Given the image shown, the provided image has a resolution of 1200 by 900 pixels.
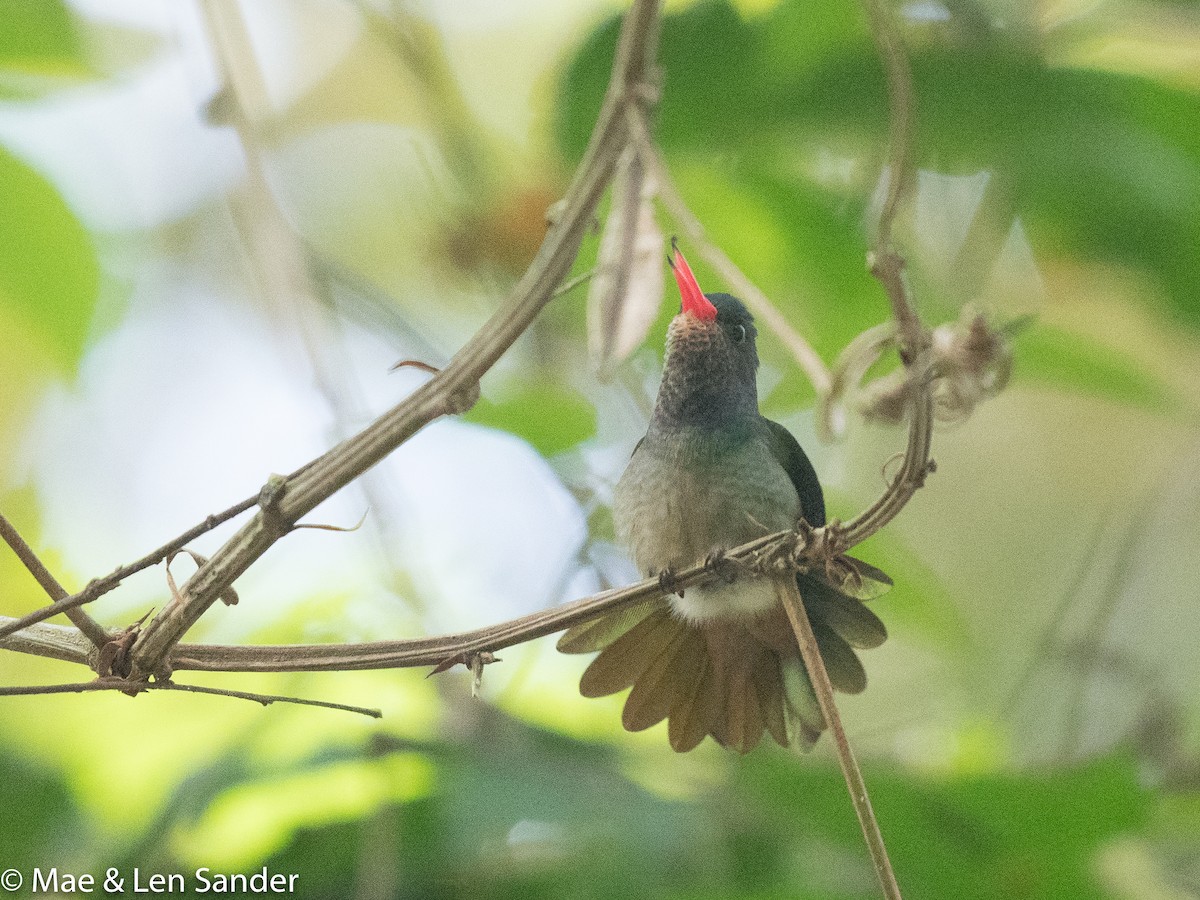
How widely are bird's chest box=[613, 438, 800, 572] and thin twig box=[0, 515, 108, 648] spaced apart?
870mm

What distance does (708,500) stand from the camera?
170 centimetres

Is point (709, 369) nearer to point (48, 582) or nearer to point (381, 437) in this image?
point (381, 437)

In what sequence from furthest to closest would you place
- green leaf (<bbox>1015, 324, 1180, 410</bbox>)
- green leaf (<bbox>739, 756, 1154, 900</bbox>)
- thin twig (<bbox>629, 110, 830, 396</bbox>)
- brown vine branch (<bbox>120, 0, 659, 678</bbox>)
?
1. green leaf (<bbox>1015, 324, 1180, 410</bbox>)
2. green leaf (<bbox>739, 756, 1154, 900</bbox>)
3. thin twig (<bbox>629, 110, 830, 396</bbox>)
4. brown vine branch (<bbox>120, 0, 659, 678</bbox>)

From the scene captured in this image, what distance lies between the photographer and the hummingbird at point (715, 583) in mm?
1503

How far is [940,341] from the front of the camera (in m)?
1.00

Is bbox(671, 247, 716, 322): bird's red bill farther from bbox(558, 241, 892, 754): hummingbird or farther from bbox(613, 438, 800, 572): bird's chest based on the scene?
bbox(613, 438, 800, 572): bird's chest

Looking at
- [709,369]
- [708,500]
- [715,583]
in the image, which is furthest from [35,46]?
[715,583]

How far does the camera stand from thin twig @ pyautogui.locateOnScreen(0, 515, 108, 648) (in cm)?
95

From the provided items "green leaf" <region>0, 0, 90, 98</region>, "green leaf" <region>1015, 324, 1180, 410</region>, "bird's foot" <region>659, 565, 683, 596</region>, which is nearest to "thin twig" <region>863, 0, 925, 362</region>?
"bird's foot" <region>659, 565, 683, 596</region>

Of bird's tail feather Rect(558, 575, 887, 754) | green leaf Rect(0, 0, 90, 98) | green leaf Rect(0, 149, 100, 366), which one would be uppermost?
green leaf Rect(0, 0, 90, 98)

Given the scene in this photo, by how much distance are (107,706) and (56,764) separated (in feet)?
0.53

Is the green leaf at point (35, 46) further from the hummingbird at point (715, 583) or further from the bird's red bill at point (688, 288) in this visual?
the bird's red bill at point (688, 288)

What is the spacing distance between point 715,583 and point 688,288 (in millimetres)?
457

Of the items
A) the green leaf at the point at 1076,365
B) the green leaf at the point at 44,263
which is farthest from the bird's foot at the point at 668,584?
the green leaf at the point at 44,263
